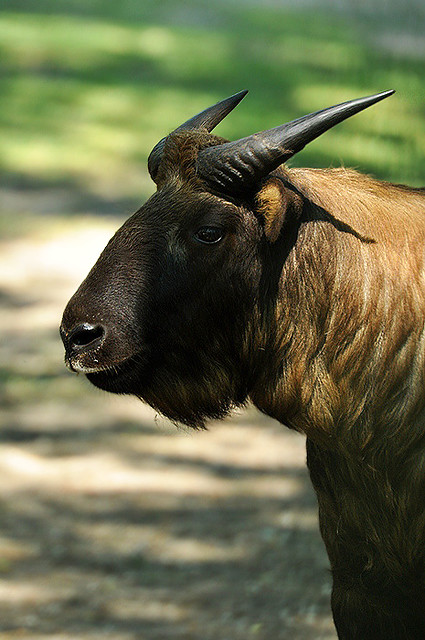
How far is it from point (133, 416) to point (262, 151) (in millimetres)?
4174

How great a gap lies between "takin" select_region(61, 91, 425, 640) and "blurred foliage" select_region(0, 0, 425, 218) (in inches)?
151

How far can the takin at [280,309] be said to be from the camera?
11.4ft

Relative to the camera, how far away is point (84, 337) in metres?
3.47

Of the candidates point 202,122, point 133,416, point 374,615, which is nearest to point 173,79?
point 133,416

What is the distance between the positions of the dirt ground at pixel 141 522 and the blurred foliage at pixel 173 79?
2523 millimetres

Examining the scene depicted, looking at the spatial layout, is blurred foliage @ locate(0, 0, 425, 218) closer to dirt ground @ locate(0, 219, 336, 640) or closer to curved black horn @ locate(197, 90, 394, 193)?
dirt ground @ locate(0, 219, 336, 640)

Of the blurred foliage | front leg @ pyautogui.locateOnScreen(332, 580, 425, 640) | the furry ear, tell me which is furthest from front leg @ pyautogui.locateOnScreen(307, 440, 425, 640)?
the blurred foliage

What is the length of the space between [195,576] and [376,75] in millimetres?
8535

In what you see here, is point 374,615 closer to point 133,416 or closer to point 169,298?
point 169,298

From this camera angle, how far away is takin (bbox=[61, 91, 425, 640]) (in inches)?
137

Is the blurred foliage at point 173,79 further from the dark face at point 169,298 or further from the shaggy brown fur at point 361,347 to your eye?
the dark face at point 169,298

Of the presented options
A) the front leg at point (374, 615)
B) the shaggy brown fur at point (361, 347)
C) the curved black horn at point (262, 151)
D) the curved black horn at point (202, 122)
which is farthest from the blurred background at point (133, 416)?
the curved black horn at point (262, 151)

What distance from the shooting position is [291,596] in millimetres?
5418

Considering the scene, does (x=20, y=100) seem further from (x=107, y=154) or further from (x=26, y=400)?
(x=26, y=400)
